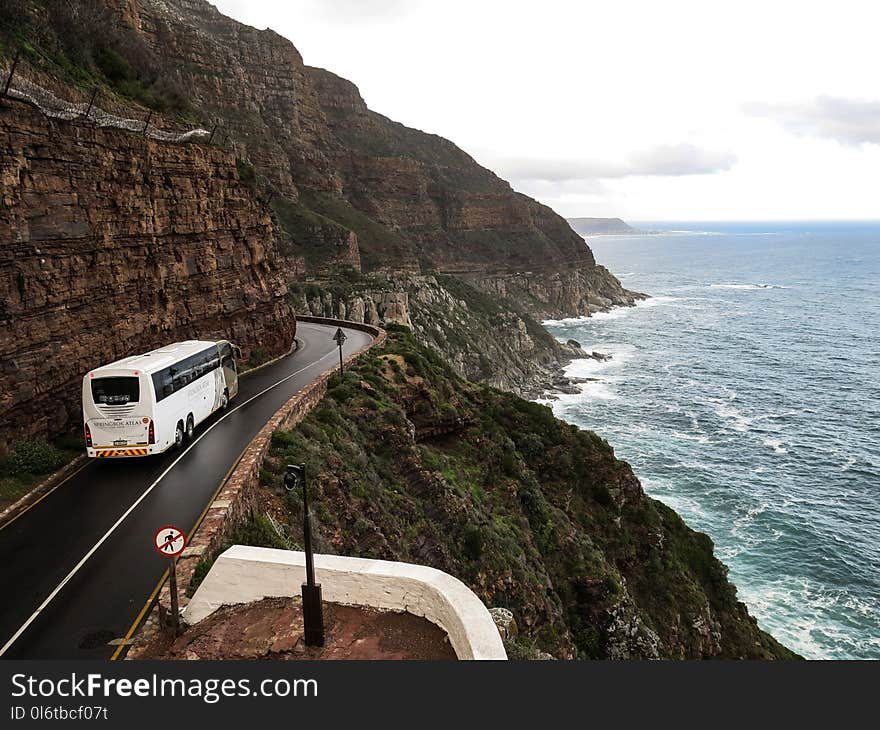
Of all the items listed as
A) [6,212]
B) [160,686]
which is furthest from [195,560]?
[6,212]

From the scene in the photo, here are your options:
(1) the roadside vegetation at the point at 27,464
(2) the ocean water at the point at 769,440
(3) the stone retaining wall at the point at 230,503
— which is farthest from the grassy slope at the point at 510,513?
(2) the ocean water at the point at 769,440

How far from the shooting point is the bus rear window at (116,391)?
14391 mm

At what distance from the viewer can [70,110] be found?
17.5 metres

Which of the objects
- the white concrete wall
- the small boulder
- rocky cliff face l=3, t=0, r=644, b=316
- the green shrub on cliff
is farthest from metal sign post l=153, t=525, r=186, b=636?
rocky cliff face l=3, t=0, r=644, b=316

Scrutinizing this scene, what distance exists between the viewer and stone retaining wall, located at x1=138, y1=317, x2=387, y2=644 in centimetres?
991

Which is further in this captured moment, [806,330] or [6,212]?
[806,330]

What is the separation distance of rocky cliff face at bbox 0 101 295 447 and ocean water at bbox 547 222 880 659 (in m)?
30.0

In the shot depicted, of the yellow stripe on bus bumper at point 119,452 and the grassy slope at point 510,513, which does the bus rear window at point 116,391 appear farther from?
the grassy slope at point 510,513

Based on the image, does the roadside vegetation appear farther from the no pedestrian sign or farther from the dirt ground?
the dirt ground

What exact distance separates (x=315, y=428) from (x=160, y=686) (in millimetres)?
13123

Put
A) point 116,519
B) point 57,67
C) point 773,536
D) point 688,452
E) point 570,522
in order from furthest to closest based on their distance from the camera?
point 688,452
point 773,536
point 570,522
point 57,67
point 116,519

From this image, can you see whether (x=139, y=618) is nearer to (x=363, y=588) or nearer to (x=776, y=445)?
(x=363, y=588)

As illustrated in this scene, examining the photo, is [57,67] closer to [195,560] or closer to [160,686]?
[195,560]

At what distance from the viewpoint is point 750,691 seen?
5977 mm
